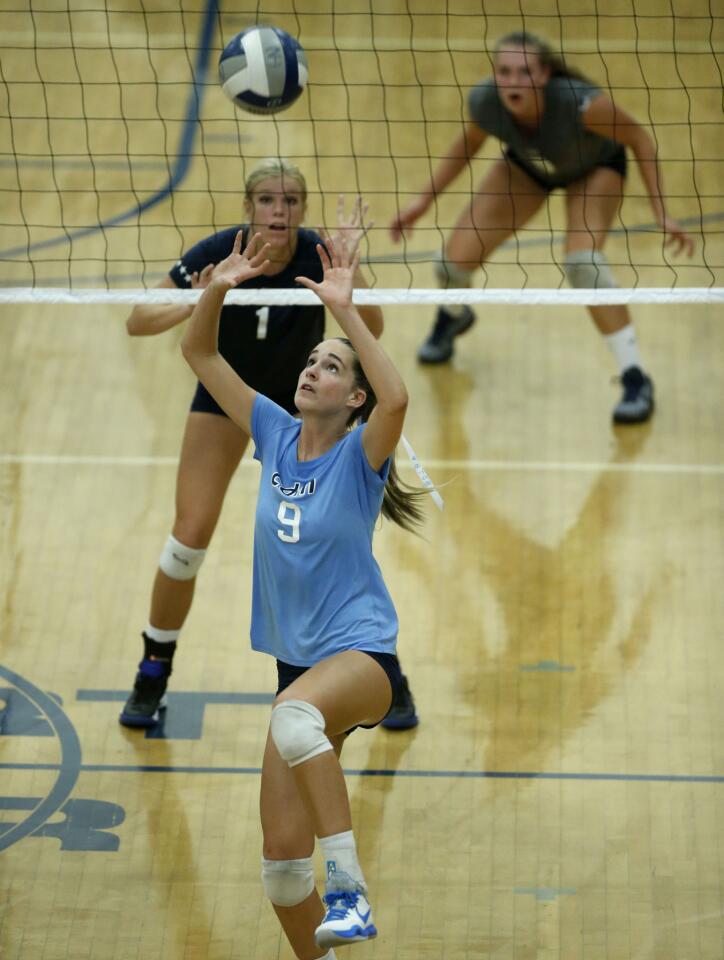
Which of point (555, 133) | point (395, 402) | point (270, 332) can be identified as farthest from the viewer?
point (555, 133)

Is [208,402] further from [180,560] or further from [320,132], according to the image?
[320,132]

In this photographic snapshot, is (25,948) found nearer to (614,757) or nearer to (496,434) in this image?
(614,757)

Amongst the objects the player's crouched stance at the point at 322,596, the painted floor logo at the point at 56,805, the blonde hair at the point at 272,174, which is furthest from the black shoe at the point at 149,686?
the blonde hair at the point at 272,174

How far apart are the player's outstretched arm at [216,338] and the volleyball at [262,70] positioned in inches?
70.2

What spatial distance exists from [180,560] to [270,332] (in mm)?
860

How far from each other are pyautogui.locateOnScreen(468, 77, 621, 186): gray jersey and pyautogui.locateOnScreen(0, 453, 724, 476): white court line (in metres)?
1.47

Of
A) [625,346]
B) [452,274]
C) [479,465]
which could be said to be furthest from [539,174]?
[479,465]

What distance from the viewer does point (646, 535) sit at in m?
6.66

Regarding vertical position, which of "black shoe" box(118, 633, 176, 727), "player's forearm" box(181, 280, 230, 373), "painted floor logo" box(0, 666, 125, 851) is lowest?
"painted floor logo" box(0, 666, 125, 851)

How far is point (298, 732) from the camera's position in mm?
3773

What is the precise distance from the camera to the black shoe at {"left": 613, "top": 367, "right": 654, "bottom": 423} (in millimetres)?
7449

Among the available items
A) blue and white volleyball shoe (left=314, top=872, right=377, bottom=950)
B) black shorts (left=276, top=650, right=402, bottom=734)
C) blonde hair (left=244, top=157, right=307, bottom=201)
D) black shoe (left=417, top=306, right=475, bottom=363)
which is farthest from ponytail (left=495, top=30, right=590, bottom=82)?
blue and white volleyball shoe (left=314, top=872, right=377, bottom=950)

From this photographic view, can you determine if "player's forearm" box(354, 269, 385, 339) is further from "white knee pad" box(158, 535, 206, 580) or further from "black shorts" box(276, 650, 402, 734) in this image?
"black shorts" box(276, 650, 402, 734)

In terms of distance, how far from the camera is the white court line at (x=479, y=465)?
7105 millimetres
